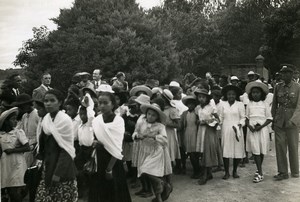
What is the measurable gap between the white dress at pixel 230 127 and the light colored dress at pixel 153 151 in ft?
5.85

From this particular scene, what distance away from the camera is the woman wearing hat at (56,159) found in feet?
13.6

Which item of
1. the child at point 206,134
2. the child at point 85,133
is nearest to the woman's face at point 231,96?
the child at point 206,134

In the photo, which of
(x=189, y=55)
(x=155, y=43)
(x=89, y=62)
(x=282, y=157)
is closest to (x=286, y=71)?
(x=282, y=157)

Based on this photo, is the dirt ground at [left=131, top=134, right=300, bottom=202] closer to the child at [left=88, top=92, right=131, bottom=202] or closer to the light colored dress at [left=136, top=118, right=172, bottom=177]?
the light colored dress at [left=136, top=118, right=172, bottom=177]

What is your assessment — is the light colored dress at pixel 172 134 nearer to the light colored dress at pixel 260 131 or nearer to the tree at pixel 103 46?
the light colored dress at pixel 260 131

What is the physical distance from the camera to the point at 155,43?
15.7m

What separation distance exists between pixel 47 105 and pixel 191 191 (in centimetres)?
353

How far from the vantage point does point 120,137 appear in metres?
4.76

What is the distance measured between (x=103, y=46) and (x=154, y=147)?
347 inches

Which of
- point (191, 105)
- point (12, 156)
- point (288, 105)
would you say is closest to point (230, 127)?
point (191, 105)

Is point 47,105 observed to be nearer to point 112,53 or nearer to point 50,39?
point 112,53

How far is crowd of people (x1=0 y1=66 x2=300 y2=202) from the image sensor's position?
431cm

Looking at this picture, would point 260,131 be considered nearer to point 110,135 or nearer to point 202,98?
point 202,98

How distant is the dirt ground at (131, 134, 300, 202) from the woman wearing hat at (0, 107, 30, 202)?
6.40ft
